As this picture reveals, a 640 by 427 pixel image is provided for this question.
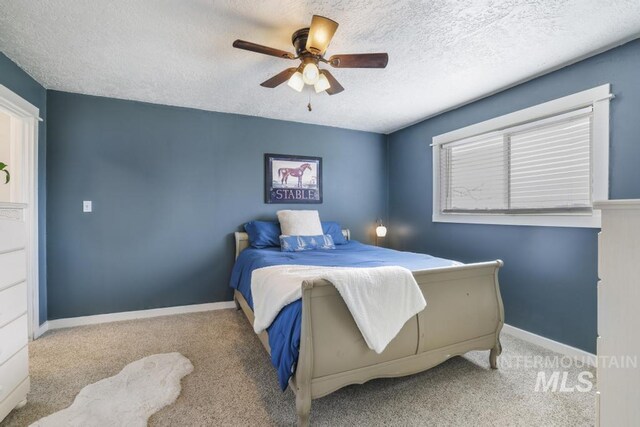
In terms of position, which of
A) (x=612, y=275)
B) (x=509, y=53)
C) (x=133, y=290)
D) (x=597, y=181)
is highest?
(x=509, y=53)

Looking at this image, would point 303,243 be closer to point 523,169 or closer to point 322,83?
point 322,83

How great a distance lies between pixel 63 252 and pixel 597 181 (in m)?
4.73

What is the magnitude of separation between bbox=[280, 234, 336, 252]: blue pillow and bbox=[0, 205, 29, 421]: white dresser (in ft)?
6.48

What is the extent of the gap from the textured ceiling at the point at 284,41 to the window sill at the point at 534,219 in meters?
1.22

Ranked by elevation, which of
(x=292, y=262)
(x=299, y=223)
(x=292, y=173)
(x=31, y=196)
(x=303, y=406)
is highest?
(x=292, y=173)

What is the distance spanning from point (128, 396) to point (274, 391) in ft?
2.88

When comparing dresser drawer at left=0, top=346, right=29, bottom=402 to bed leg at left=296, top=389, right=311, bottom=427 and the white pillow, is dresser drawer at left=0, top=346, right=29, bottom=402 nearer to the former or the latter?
bed leg at left=296, top=389, right=311, bottom=427

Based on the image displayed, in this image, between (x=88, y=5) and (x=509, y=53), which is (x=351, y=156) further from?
(x=88, y=5)

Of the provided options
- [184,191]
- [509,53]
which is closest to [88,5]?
[184,191]

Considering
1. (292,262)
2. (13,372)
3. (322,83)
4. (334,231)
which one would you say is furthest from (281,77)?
(13,372)

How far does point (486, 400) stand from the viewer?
1.73m

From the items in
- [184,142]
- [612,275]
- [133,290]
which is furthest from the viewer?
[184,142]

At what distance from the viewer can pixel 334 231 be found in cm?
373

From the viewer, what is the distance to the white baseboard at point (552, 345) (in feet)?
7.11
